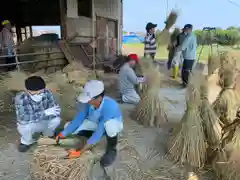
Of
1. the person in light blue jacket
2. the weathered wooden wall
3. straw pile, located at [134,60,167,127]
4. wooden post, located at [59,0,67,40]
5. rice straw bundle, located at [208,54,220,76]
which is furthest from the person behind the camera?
the weathered wooden wall

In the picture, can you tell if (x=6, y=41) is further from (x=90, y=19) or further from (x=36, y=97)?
(x=36, y=97)

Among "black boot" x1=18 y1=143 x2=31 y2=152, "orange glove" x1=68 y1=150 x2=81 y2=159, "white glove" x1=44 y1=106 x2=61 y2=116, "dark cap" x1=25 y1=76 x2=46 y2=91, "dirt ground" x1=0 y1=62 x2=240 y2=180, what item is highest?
"dark cap" x1=25 y1=76 x2=46 y2=91

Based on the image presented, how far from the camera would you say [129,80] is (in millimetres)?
3893

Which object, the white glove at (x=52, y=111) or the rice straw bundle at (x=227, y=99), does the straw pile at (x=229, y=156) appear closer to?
the rice straw bundle at (x=227, y=99)

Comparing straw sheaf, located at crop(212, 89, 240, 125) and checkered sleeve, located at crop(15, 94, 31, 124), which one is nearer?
straw sheaf, located at crop(212, 89, 240, 125)

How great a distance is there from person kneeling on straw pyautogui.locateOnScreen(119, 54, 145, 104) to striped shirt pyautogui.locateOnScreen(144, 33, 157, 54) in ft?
6.49

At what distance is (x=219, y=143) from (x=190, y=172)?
0.35m

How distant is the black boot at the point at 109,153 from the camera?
2230 mm

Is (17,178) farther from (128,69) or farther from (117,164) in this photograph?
(128,69)

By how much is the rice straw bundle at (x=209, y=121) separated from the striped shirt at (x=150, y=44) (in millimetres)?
3605

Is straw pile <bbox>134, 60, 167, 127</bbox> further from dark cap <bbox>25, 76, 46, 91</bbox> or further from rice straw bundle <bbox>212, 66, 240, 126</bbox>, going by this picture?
dark cap <bbox>25, 76, 46, 91</bbox>

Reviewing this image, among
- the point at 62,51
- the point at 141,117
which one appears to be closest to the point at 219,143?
the point at 141,117

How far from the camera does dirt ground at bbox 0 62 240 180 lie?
2.18 m

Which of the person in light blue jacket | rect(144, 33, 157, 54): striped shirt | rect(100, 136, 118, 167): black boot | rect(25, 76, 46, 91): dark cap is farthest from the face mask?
rect(144, 33, 157, 54): striped shirt
